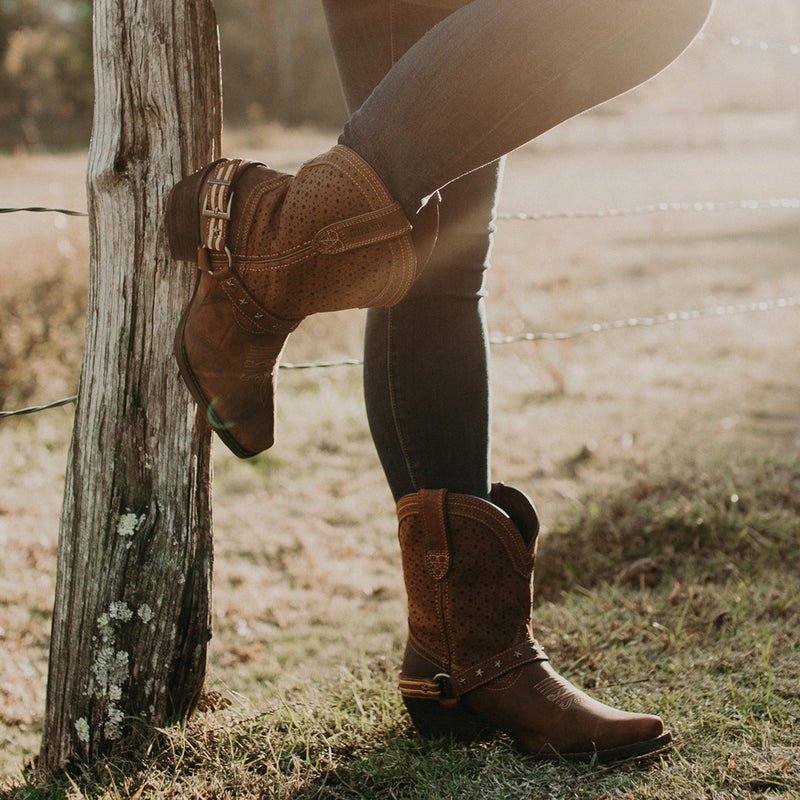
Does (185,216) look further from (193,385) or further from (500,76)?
(500,76)

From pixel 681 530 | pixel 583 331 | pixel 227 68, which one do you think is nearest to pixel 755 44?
pixel 583 331

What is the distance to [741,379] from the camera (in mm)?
4113

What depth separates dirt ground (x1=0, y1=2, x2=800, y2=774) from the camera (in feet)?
6.91

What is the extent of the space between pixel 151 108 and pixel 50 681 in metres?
0.87

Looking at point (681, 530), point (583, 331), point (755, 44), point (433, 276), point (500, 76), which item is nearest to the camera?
point (500, 76)

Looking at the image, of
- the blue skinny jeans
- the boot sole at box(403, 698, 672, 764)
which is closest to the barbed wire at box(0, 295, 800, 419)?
the blue skinny jeans

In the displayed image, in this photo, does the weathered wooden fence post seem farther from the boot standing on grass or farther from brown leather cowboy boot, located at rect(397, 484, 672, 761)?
brown leather cowboy boot, located at rect(397, 484, 672, 761)

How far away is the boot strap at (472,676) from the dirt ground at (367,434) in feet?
1.04

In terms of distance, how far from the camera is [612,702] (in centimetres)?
136

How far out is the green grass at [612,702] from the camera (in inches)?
44.8

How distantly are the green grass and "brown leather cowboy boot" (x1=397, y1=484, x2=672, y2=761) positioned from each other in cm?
4

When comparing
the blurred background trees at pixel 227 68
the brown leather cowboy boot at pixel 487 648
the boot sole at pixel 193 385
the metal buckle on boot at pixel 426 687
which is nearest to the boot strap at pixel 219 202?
the boot sole at pixel 193 385

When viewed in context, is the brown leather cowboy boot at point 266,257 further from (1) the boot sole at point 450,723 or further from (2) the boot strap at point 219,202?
(1) the boot sole at point 450,723

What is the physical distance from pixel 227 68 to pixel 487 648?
2332 cm
